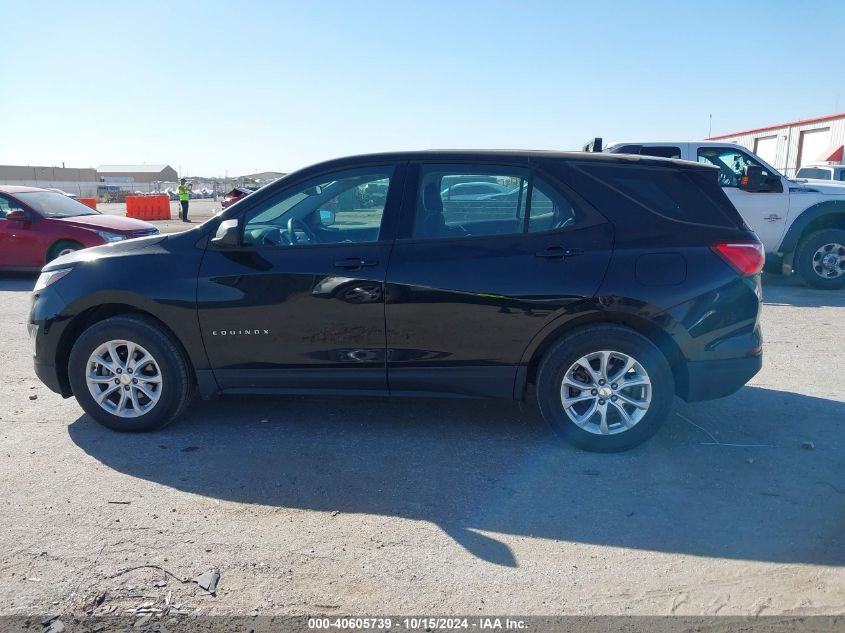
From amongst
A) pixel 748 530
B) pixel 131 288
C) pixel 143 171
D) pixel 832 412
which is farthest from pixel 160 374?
pixel 143 171

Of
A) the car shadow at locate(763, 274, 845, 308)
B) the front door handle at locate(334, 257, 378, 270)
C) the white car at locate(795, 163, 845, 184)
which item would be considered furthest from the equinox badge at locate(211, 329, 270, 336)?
the white car at locate(795, 163, 845, 184)

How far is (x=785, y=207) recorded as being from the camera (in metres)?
10.7

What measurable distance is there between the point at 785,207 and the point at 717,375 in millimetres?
7433

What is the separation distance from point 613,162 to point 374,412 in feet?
7.74

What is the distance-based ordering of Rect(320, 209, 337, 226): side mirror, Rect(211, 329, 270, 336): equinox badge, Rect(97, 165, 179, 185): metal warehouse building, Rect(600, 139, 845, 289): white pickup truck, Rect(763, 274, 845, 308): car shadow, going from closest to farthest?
Rect(211, 329, 270, 336): equinox badge < Rect(320, 209, 337, 226): side mirror < Rect(763, 274, 845, 308): car shadow < Rect(600, 139, 845, 289): white pickup truck < Rect(97, 165, 179, 185): metal warehouse building

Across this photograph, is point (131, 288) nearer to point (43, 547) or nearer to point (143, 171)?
point (43, 547)

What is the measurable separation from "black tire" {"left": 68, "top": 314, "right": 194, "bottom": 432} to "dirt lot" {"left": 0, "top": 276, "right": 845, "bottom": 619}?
118 mm

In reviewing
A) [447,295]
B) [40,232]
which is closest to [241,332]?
[447,295]

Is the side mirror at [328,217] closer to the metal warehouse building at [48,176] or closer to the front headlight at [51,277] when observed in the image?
the front headlight at [51,277]

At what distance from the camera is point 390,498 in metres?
3.94

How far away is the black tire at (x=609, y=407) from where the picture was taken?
14.5 ft

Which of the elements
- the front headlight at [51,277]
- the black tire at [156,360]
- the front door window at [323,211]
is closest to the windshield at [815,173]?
the front door window at [323,211]

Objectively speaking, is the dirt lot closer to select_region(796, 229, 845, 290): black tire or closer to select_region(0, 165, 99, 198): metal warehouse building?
select_region(796, 229, 845, 290): black tire

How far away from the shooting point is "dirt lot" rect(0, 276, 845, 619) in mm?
3100
